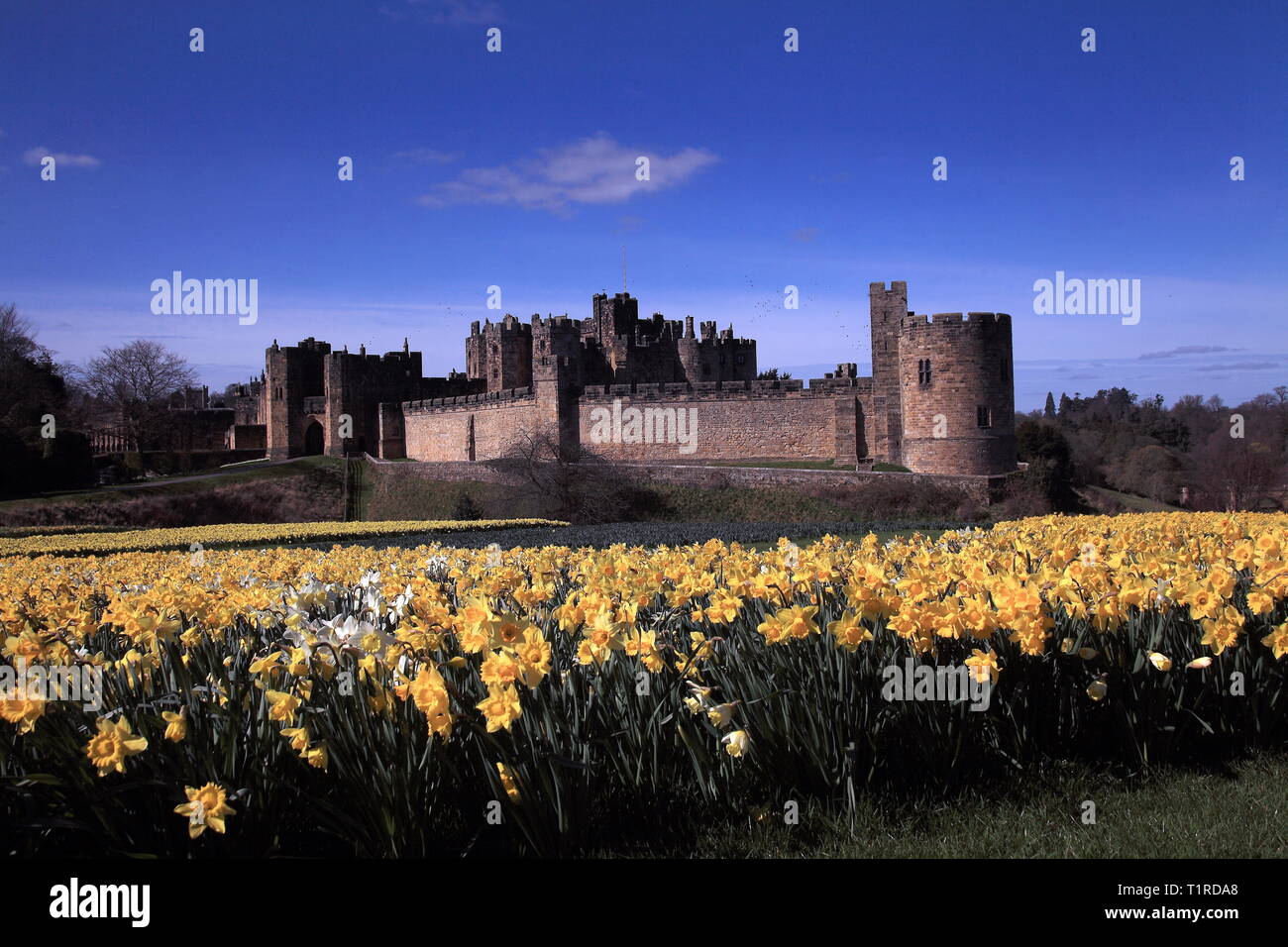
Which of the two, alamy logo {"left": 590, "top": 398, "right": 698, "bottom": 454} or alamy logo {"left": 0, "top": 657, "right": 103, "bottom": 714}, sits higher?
alamy logo {"left": 590, "top": 398, "right": 698, "bottom": 454}

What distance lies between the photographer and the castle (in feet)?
114

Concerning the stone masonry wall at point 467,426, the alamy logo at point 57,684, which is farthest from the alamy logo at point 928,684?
the stone masonry wall at point 467,426

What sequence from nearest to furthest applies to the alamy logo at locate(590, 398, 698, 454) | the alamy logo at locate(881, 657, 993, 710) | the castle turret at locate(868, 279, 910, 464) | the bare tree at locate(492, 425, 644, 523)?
1. the alamy logo at locate(881, 657, 993, 710)
2. the bare tree at locate(492, 425, 644, 523)
3. the castle turret at locate(868, 279, 910, 464)
4. the alamy logo at locate(590, 398, 698, 454)

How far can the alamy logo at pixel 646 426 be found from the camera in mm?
42938

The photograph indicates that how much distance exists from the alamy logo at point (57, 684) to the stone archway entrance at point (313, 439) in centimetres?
5720

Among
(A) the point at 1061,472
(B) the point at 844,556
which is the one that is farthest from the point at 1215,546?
(A) the point at 1061,472

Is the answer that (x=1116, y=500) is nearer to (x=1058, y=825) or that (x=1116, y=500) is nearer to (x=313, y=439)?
(x=1058, y=825)

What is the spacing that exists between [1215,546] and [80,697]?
6540 mm

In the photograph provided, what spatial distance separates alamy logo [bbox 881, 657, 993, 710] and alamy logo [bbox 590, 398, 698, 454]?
126ft

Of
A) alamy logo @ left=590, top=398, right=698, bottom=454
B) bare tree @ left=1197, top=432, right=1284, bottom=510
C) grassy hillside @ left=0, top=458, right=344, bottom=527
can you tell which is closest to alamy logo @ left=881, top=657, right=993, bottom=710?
grassy hillside @ left=0, top=458, right=344, bottom=527

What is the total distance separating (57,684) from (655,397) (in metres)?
39.8

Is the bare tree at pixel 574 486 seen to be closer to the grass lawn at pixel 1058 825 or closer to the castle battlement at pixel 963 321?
the castle battlement at pixel 963 321

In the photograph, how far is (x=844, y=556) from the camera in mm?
6527

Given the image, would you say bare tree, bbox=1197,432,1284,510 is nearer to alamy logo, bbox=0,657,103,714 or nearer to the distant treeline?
the distant treeline
